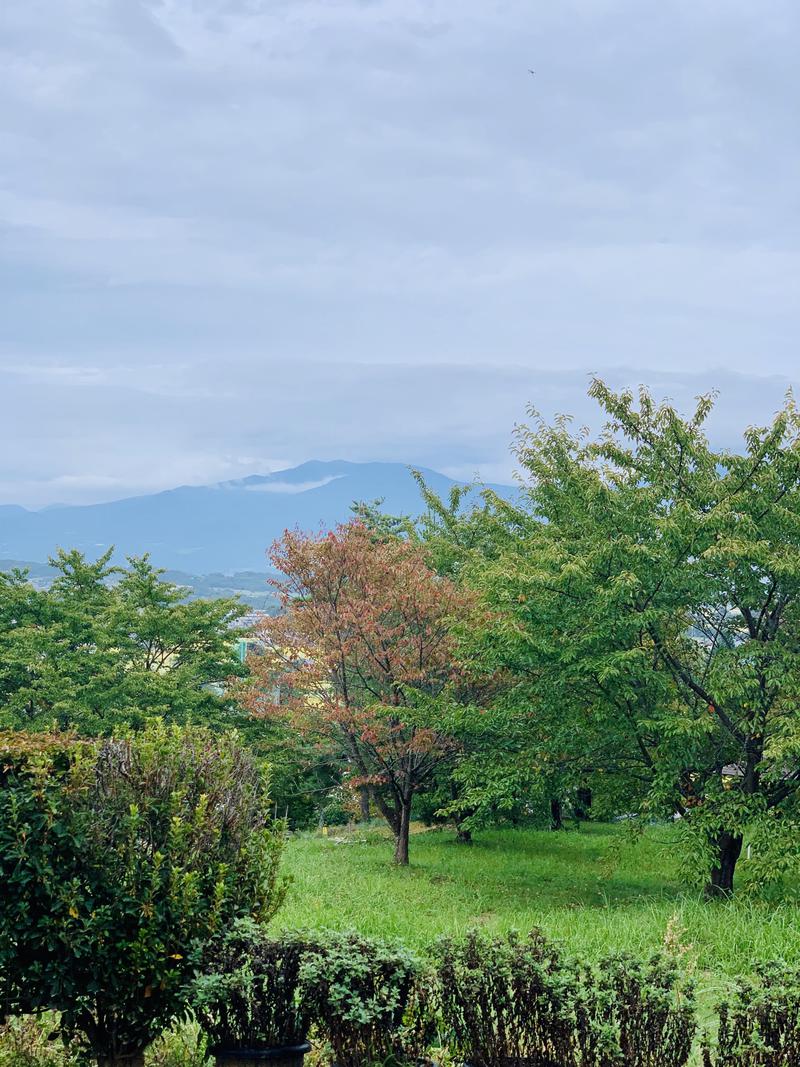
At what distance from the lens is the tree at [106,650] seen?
25.0 meters

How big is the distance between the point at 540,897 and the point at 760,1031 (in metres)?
9.37

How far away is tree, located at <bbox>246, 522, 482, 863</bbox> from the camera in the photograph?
16.4m

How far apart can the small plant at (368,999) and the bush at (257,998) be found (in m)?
0.12

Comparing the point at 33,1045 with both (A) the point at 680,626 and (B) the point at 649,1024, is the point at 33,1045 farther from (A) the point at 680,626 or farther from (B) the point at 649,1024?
(A) the point at 680,626

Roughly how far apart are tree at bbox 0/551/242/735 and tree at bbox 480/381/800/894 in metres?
13.4

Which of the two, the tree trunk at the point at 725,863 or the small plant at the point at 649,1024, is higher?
the small plant at the point at 649,1024

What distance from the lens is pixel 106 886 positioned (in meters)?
5.25

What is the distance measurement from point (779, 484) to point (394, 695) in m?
7.91

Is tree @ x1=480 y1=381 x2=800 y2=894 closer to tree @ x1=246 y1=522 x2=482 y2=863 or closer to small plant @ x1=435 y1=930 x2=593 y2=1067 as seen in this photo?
tree @ x1=246 y1=522 x2=482 y2=863

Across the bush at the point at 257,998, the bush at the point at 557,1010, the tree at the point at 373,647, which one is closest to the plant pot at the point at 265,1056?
the bush at the point at 257,998

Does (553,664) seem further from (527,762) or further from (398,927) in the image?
(398,927)

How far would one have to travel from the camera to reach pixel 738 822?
12.1 m

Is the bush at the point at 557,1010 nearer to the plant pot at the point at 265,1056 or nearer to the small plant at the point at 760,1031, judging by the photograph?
the small plant at the point at 760,1031

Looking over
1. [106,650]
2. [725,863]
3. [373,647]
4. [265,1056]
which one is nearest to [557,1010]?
[265,1056]
